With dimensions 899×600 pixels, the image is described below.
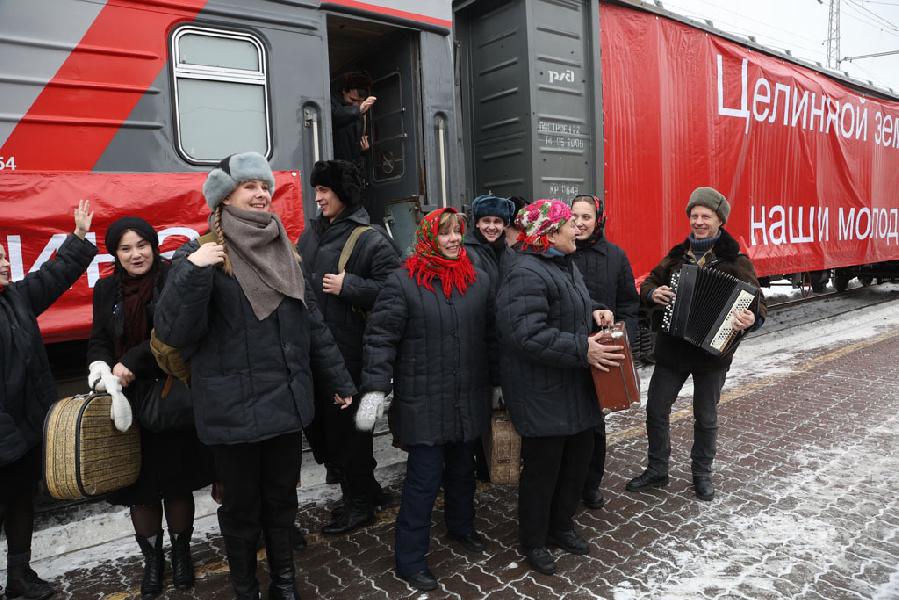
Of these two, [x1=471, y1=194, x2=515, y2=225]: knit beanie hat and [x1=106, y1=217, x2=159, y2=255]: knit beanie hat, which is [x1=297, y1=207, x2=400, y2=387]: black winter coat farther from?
[x1=106, y1=217, x2=159, y2=255]: knit beanie hat

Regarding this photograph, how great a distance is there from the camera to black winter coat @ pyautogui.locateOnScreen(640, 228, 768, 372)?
3.48 m

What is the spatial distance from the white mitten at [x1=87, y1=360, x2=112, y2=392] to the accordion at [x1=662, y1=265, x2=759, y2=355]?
272cm

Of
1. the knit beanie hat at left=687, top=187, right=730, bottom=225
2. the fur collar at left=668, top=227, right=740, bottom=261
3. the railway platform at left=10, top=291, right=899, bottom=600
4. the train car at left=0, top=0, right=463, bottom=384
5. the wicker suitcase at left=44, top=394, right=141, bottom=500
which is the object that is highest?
the train car at left=0, top=0, right=463, bottom=384

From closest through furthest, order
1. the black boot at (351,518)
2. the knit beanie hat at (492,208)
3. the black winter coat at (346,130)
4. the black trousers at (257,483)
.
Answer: the black trousers at (257,483)
the black boot at (351,518)
the knit beanie hat at (492,208)
the black winter coat at (346,130)

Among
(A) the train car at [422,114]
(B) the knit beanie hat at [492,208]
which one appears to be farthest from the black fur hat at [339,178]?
(A) the train car at [422,114]

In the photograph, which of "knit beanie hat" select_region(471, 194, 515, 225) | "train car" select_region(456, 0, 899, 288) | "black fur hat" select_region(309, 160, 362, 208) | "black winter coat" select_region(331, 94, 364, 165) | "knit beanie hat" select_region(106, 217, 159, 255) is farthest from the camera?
"train car" select_region(456, 0, 899, 288)

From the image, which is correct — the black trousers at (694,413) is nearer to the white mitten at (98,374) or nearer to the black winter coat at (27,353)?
the white mitten at (98,374)

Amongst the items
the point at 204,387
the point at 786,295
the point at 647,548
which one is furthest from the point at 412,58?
the point at 786,295

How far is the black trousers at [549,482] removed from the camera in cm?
287

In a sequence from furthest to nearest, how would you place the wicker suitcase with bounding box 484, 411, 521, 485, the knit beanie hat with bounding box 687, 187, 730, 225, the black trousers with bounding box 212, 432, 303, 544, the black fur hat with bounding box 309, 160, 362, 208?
the knit beanie hat with bounding box 687, 187, 730, 225 → the black fur hat with bounding box 309, 160, 362, 208 → the wicker suitcase with bounding box 484, 411, 521, 485 → the black trousers with bounding box 212, 432, 303, 544

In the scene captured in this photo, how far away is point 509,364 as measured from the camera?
287cm

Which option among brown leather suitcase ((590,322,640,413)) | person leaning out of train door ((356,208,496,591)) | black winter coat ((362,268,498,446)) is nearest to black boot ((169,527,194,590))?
person leaning out of train door ((356,208,496,591))

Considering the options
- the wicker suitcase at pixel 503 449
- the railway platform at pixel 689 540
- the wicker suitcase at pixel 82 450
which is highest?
the wicker suitcase at pixel 82 450

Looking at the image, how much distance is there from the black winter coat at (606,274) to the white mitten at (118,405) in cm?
231
